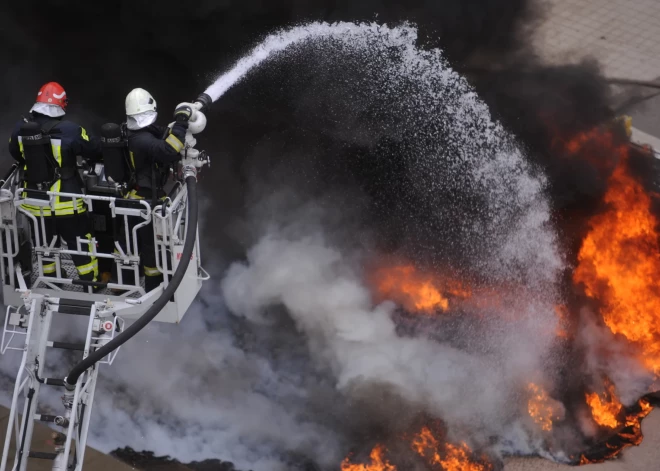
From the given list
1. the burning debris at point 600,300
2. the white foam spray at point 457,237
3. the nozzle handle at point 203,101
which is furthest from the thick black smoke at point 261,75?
the nozzle handle at point 203,101

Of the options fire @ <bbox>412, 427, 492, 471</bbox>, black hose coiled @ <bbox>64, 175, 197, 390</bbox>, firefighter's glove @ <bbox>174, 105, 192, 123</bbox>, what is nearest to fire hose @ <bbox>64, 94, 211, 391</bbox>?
black hose coiled @ <bbox>64, 175, 197, 390</bbox>

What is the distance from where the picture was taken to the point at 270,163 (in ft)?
33.6

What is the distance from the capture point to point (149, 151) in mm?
6215

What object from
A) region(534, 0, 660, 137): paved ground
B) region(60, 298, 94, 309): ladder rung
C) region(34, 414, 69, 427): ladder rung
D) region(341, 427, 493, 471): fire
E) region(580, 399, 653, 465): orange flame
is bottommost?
region(341, 427, 493, 471): fire

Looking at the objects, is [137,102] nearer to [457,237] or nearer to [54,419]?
[54,419]

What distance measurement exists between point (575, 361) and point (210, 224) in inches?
180

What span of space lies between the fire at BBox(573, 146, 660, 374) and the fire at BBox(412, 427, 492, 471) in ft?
7.78

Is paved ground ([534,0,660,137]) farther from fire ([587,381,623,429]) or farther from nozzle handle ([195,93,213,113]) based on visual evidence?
nozzle handle ([195,93,213,113])

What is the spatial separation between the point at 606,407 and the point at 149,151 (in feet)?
19.3

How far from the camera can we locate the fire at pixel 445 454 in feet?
28.5

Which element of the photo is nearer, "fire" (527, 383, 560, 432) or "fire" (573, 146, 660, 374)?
"fire" (527, 383, 560, 432)

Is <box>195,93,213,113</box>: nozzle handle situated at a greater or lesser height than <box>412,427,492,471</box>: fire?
greater

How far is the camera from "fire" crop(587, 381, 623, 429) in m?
9.23

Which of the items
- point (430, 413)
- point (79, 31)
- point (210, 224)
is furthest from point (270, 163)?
point (430, 413)
